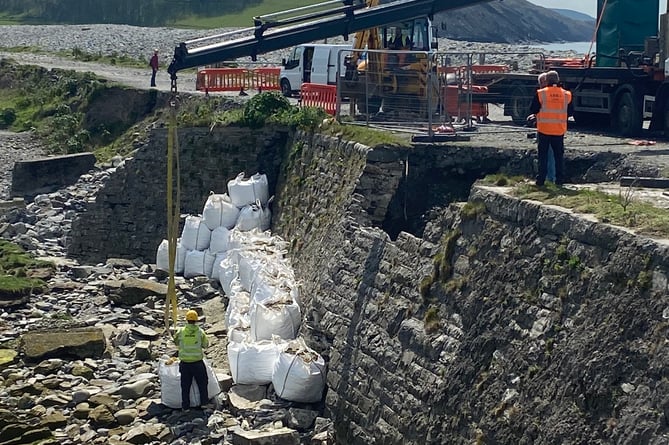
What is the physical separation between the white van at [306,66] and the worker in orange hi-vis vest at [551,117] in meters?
19.1

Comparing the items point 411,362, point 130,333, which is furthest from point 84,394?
point 411,362

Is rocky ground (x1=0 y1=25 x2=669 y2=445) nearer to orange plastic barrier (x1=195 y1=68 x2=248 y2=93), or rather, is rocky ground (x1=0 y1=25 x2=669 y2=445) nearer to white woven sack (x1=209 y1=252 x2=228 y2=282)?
white woven sack (x1=209 y1=252 x2=228 y2=282)

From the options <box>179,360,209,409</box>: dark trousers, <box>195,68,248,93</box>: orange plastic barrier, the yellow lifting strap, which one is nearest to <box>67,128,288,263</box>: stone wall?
the yellow lifting strap

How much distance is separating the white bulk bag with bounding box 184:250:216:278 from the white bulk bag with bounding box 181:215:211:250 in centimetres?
11

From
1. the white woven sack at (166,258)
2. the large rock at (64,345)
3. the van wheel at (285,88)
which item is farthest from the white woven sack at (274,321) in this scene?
the van wheel at (285,88)

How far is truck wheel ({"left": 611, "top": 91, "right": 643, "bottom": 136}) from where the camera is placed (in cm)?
1870

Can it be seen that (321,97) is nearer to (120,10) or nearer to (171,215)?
(171,215)

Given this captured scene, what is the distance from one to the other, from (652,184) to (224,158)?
1079cm

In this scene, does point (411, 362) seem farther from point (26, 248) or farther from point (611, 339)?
point (26, 248)

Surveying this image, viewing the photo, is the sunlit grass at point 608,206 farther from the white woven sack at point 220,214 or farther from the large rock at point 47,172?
the large rock at point 47,172

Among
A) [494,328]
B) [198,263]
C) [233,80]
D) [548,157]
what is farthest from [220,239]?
[233,80]

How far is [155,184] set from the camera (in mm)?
22922

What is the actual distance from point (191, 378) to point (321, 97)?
8.81 meters

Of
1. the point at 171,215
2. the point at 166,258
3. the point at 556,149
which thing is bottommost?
the point at 166,258
